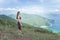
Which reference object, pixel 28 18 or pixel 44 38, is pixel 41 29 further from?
pixel 44 38

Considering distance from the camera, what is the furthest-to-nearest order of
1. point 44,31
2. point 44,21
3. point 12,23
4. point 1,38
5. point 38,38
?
point 12,23 < point 44,31 < point 44,21 < point 38,38 < point 1,38

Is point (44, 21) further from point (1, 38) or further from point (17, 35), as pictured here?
point (1, 38)

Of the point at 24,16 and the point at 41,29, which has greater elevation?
the point at 24,16

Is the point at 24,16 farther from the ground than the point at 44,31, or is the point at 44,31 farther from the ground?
the point at 24,16

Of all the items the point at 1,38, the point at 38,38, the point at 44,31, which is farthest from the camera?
the point at 44,31

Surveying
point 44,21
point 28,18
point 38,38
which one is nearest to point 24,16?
point 28,18

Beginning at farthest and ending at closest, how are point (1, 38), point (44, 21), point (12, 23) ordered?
point (12, 23) → point (44, 21) → point (1, 38)

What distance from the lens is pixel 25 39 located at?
1688cm

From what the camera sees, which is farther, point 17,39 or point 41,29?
point 41,29

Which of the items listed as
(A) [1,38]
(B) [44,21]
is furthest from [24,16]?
(A) [1,38]

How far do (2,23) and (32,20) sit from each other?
13.5 feet

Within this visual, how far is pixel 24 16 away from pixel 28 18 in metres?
0.33

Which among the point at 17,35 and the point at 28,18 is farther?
the point at 28,18

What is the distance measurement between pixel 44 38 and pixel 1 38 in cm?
311
